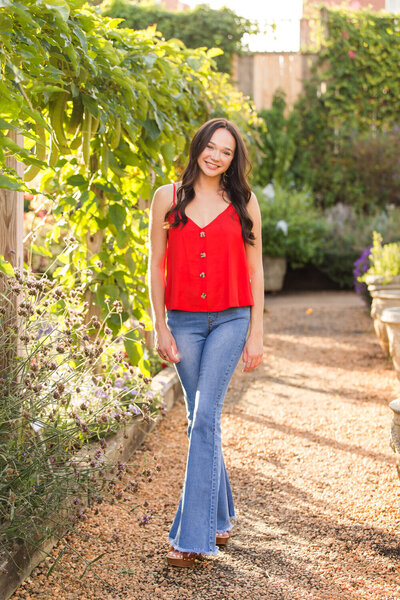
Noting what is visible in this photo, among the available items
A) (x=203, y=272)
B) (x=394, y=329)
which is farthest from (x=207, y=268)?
(x=394, y=329)

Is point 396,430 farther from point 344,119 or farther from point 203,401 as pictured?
point 344,119

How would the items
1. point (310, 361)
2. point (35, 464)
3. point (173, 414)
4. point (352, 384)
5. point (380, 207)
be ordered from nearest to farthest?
point (35, 464) → point (173, 414) → point (352, 384) → point (310, 361) → point (380, 207)

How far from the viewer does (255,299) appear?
2.52 meters

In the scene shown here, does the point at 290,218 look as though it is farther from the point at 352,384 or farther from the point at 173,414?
the point at 173,414

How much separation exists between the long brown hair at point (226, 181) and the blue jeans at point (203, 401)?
0.34 meters

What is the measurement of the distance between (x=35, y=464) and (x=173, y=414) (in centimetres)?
235

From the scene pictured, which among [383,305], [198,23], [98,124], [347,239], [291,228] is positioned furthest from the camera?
[198,23]

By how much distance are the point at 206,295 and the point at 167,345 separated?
0.23m

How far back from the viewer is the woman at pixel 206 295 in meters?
2.37

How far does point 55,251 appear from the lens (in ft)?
22.4

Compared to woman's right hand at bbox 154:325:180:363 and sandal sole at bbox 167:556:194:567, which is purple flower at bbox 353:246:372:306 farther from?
sandal sole at bbox 167:556:194:567

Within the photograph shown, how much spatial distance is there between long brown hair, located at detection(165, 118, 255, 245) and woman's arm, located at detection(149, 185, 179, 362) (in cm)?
3

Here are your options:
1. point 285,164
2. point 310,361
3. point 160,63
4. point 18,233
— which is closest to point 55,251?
point 310,361

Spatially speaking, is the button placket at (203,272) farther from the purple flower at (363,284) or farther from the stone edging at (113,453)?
the purple flower at (363,284)
